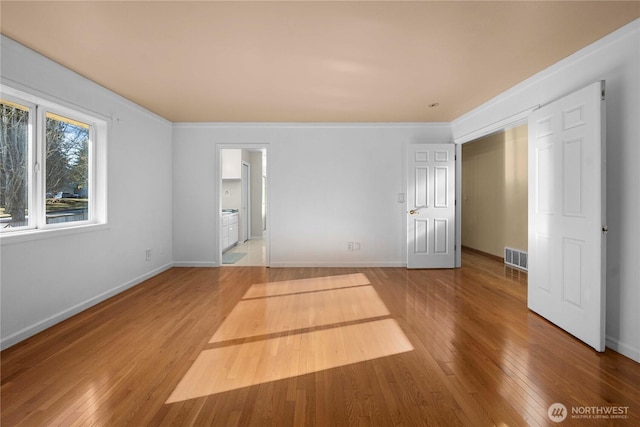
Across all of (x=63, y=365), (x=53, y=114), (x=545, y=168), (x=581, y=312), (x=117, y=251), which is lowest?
(x=63, y=365)

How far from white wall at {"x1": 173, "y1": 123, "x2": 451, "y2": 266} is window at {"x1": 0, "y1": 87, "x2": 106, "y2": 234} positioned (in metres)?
1.83

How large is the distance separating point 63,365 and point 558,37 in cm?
449

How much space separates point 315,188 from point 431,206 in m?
1.97

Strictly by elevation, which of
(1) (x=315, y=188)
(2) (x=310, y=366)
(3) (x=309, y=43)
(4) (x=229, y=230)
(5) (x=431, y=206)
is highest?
(3) (x=309, y=43)

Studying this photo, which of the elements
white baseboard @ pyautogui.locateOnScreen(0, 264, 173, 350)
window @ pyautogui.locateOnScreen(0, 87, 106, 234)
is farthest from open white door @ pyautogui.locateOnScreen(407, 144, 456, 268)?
window @ pyautogui.locateOnScreen(0, 87, 106, 234)

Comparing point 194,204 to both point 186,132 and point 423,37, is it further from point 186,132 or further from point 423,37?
point 423,37

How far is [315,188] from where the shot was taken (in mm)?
5625

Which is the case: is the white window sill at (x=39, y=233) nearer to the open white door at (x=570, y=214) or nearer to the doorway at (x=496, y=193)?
the open white door at (x=570, y=214)

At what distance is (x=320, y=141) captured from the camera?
5.61 m

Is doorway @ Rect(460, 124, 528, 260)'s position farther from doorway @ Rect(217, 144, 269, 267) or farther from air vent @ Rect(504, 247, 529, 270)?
doorway @ Rect(217, 144, 269, 267)

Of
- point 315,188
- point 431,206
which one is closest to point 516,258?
point 431,206

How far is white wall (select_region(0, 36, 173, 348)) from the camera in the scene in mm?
2703

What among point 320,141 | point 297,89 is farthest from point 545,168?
point 320,141

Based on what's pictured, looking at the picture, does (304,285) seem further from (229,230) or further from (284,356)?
(229,230)
